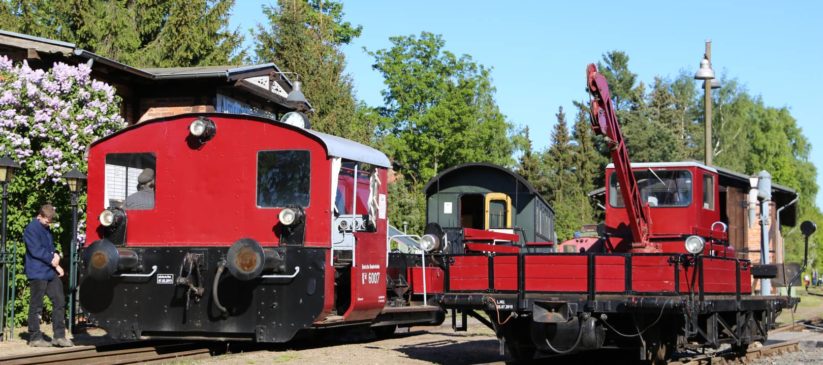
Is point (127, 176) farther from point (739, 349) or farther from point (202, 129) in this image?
point (739, 349)

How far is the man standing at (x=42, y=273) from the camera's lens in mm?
13094

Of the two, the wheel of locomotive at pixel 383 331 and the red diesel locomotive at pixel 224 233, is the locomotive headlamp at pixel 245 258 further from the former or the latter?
the wheel of locomotive at pixel 383 331

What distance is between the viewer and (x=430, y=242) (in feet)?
47.6

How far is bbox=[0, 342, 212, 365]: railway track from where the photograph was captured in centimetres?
1091

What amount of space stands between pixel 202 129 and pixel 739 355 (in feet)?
25.0

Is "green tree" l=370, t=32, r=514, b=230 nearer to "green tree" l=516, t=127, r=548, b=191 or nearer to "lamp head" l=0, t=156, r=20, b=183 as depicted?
"green tree" l=516, t=127, r=548, b=191

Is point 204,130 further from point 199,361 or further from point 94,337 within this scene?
point 94,337

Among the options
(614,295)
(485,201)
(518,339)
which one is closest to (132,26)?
(485,201)

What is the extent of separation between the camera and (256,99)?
25797 millimetres

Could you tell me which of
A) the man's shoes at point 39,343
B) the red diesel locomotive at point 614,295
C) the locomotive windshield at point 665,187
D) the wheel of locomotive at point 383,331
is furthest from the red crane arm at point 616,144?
the man's shoes at point 39,343

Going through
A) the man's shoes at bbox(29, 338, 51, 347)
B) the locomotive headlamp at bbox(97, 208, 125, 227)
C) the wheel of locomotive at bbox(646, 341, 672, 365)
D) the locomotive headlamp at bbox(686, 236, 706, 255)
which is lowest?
the man's shoes at bbox(29, 338, 51, 347)

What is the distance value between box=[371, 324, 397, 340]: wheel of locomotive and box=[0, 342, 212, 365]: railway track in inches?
126

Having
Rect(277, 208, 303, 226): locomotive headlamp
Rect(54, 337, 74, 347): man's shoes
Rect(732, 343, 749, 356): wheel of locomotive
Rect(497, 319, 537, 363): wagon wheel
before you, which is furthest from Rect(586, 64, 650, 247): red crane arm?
Rect(54, 337, 74, 347): man's shoes

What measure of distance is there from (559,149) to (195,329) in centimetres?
5442
